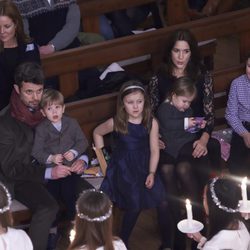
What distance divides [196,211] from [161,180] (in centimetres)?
30

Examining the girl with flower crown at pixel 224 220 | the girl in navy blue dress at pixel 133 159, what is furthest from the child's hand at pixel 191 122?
the girl with flower crown at pixel 224 220

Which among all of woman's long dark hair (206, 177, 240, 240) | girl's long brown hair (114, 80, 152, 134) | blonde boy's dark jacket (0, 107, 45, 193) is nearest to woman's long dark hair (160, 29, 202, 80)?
girl's long brown hair (114, 80, 152, 134)

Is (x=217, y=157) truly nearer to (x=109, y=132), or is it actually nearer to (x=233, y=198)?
(x=109, y=132)

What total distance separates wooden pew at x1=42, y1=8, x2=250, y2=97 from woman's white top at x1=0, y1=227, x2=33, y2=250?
1.58 meters

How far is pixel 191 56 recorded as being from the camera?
676cm

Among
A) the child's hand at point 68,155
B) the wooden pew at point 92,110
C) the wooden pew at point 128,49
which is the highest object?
the wooden pew at point 128,49

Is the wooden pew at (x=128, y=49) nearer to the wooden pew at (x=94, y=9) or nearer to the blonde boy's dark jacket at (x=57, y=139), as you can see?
the blonde boy's dark jacket at (x=57, y=139)

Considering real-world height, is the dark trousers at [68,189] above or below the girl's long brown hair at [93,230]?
below

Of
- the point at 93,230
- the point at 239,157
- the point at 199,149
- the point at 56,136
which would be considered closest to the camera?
the point at 93,230

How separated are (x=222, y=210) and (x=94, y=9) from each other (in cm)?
280

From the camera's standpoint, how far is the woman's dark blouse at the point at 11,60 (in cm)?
639

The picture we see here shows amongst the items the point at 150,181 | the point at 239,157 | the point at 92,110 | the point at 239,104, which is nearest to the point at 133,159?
the point at 150,181

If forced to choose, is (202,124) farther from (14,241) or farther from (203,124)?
(14,241)

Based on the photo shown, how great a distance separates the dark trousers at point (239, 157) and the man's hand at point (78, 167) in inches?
43.7
